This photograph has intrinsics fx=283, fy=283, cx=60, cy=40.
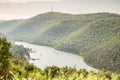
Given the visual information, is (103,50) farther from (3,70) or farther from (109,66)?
(3,70)

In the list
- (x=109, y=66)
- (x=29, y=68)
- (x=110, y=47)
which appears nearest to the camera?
(x=29, y=68)

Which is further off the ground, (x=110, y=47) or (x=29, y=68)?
(x=29, y=68)

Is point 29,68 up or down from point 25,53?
up

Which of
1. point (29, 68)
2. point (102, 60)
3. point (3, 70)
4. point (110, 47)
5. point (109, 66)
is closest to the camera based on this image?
point (3, 70)

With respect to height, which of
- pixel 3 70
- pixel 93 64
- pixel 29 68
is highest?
pixel 3 70

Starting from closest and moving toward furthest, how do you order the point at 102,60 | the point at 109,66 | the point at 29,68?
the point at 29,68, the point at 109,66, the point at 102,60

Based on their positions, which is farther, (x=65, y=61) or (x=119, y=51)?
(x=119, y=51)

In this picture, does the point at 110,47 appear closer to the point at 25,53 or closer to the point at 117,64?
the point at 117,64

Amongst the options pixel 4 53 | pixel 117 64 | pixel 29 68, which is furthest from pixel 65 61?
pixel 4 53

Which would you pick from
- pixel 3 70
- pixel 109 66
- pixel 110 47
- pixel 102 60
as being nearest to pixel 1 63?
pixel 3 70
